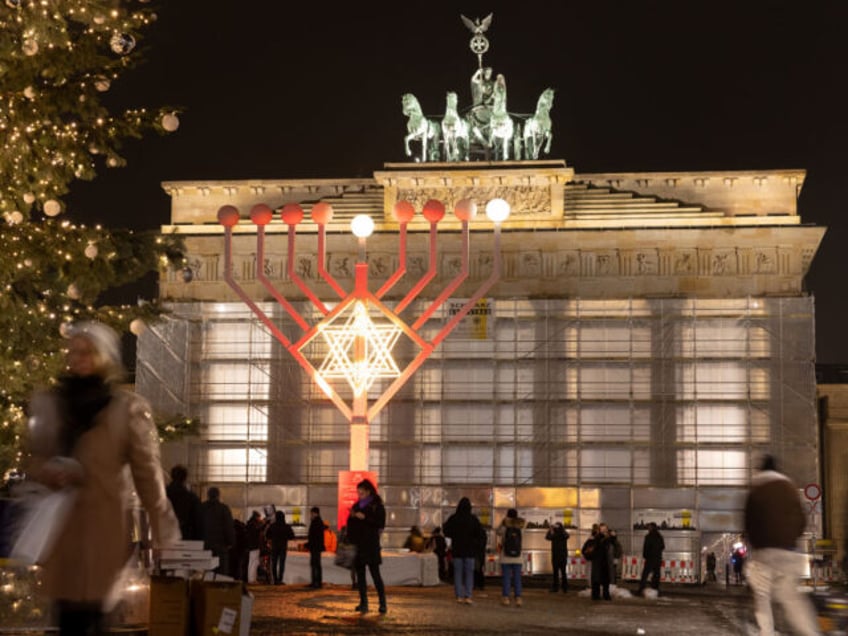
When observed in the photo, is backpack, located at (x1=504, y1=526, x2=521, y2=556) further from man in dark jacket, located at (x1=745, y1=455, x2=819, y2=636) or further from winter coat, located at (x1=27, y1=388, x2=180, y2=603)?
winter coat, located at (x1=27, y1=388, x2=180, y2=603)

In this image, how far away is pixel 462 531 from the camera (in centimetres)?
1745

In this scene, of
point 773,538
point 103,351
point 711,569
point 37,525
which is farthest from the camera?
point 711,569

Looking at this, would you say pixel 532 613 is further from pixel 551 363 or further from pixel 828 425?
pixel 828 425

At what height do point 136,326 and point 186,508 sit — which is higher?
point 136,326

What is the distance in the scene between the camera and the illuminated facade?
33.3 meters

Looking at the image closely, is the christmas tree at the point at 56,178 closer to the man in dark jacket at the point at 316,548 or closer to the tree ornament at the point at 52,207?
the tree ornament at the point at 52,207

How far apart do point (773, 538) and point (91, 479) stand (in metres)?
6.38

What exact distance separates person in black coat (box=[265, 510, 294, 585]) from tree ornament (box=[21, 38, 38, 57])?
12370mm

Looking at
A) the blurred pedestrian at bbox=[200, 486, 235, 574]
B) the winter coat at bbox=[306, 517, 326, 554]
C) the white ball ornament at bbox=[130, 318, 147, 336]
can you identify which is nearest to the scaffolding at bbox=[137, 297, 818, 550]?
the winter coat at bbox=[306, 517, 326, 554]

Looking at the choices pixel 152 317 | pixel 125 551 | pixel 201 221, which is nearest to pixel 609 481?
pixel 201 221

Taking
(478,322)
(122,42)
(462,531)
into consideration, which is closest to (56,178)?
(122,42)

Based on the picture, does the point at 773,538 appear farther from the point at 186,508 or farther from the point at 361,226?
the point at 361,226

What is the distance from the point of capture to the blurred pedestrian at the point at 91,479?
4.80m

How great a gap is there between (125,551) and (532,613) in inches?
475
